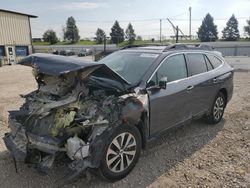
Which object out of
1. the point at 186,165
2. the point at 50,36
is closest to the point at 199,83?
the point at 186,165

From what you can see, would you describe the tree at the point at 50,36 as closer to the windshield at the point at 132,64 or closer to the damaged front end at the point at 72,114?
the windshield at the point at 132,64

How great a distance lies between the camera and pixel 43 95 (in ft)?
12.4

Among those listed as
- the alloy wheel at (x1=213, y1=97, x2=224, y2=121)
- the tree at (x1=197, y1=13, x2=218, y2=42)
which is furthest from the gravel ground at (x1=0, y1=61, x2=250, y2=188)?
the tree at (x1=197, y1=13, x2=218, y2=42)

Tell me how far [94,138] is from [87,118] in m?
0.27

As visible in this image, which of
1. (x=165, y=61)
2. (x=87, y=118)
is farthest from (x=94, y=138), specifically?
(x=165, y=61)

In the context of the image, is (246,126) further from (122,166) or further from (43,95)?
(43,95)

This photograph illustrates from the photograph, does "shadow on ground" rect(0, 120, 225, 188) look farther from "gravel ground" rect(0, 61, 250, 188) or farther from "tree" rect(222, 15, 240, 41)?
"tree" rect(222, 15, 240, 41)

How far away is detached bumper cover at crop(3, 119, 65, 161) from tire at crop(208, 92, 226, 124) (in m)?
3.45

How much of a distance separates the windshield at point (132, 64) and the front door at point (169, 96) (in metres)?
0.21

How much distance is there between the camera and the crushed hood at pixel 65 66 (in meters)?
3.17

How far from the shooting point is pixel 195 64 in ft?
15.8

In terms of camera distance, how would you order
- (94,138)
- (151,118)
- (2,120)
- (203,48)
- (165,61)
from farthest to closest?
(2,120) < (203,48) < (165,61) < (151,118) < (94,138)

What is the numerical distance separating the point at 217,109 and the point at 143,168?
2584 mm

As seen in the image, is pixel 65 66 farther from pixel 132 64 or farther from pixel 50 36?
pixel 50 36
